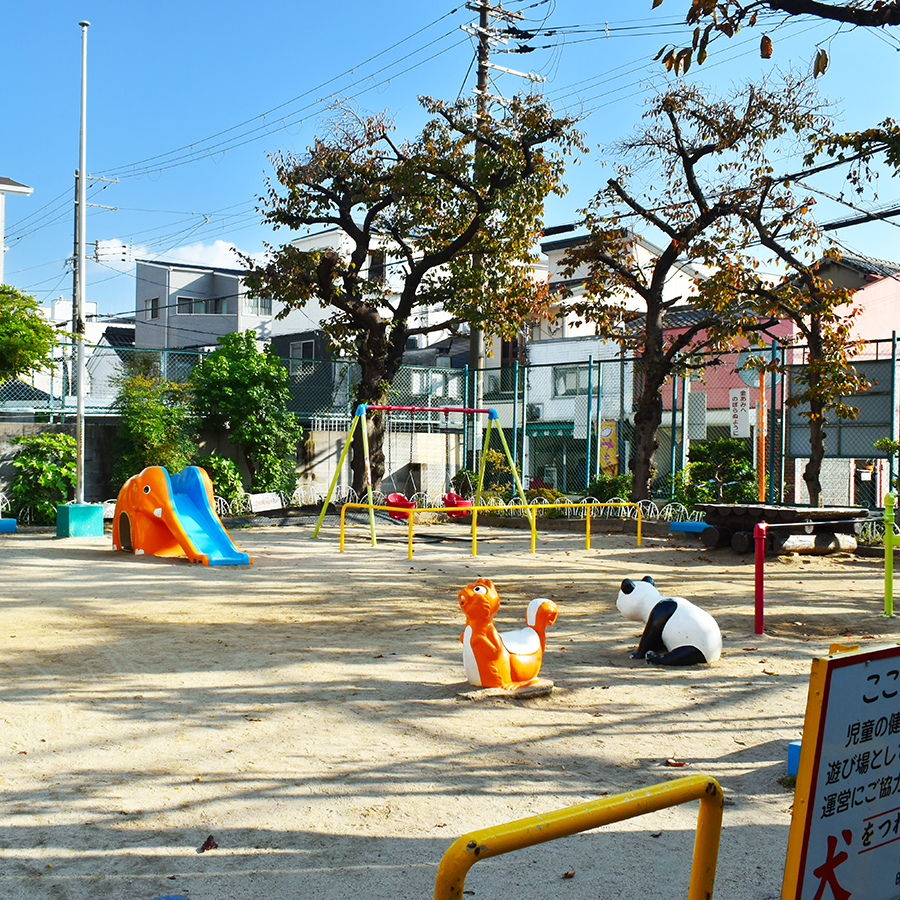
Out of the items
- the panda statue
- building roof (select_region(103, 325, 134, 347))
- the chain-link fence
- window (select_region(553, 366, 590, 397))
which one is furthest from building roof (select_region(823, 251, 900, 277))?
building roof (select_region(103, 325, 134, 347))

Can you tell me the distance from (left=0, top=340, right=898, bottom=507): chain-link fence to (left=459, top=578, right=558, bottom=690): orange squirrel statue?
8.96 metres

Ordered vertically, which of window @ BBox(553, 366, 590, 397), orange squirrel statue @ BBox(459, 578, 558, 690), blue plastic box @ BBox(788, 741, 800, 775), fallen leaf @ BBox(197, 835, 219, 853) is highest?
window @ BBox(553, 366, 590, 397)

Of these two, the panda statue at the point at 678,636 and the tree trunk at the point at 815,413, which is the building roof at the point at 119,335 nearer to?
the tree trunk at the point at 815,413

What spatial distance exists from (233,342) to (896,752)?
17392 millimetres

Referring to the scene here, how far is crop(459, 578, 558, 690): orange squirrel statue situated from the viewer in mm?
5160

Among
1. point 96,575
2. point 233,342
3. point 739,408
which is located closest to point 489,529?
point 739,408

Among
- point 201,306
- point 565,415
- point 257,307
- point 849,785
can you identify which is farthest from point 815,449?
point 201,306

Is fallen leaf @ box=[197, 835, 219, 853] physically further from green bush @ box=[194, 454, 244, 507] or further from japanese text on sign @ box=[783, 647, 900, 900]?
green bush @ box=[194, 454, 244, 507]

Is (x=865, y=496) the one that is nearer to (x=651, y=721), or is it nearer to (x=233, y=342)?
(x=233, y=342)

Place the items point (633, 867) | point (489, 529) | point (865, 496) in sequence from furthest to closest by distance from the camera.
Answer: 1. point (865, 496)
2. point (489, 529)
3. point (633, 867)

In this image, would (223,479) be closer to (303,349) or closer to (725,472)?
(725,472)

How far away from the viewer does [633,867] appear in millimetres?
3057

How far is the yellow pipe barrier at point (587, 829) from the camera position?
5.61ft

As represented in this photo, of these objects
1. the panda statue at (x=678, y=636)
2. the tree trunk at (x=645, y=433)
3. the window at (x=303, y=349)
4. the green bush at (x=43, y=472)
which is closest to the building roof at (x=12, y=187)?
the window at (x=303, y=349)
